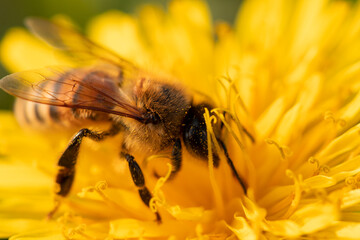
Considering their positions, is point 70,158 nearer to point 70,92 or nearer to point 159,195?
point 70,92

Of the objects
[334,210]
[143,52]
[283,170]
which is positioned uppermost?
[143,52]

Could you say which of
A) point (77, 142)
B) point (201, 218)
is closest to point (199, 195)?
point (201, 218)

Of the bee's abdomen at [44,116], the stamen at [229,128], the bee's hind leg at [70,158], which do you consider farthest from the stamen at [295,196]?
the bee's abdomen at [44,116]

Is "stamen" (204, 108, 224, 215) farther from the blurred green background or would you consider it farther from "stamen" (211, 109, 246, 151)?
the blurred green background

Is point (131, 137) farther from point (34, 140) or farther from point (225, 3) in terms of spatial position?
point (225, 3)

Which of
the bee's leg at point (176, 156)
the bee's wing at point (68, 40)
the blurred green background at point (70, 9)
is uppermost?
the blurred green background at point (70, 9)

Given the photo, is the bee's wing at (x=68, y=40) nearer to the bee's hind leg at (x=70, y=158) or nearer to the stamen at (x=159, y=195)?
the bee's hind leg at (x=70, y=158)
